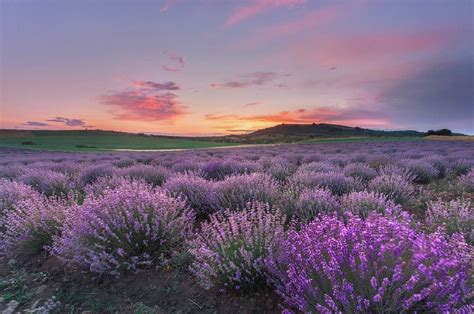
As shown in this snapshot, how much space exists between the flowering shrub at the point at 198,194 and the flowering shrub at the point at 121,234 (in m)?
1.27

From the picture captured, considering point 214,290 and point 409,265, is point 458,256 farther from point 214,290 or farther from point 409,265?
point 214,290

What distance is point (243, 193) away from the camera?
16.6 feet

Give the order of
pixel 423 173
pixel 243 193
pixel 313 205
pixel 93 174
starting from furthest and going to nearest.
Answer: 1. pixel 93 174
2. pixel 423 173
3. pixel 243 193
4. pixel 313 205

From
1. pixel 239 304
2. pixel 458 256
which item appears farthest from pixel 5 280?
pixel 458 256

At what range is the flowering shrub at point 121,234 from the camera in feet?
11.3

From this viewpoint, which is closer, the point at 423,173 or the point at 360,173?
the point at 360,173

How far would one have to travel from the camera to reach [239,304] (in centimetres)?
281

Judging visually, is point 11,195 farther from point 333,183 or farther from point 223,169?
point 333,183

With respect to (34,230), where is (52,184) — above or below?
above

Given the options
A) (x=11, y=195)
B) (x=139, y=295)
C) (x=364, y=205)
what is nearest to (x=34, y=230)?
(x=11, y=195)

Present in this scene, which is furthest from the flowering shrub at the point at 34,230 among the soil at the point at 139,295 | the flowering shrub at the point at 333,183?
the flowering shrub at the point at 333,183

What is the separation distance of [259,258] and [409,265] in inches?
47.6

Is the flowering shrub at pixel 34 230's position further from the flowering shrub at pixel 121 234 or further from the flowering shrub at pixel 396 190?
the flowering shrub at pixel 396 190

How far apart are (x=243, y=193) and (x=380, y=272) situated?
3.11 m
